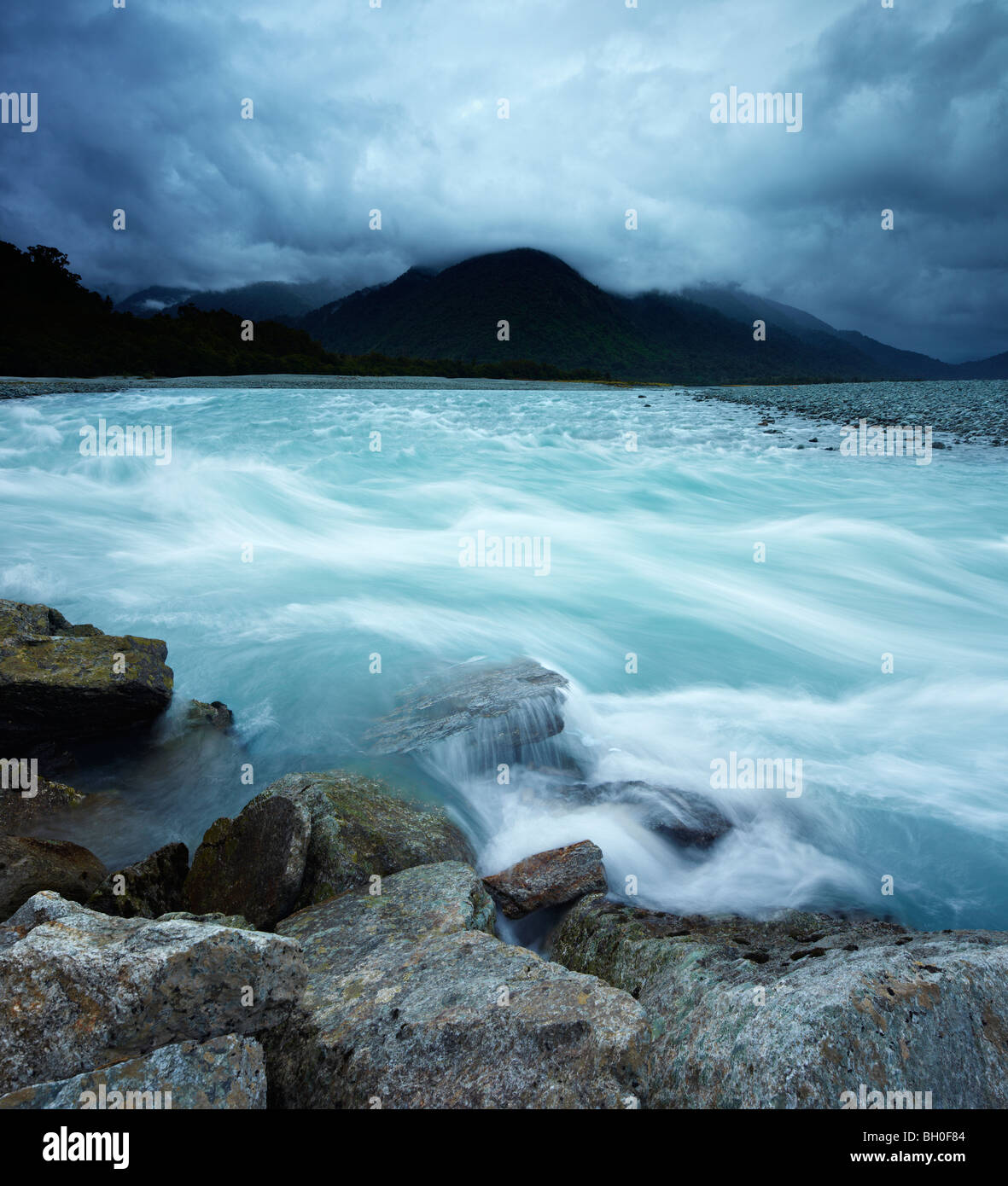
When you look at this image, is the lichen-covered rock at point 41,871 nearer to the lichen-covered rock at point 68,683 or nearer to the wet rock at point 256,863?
the wet rock at point 256,863

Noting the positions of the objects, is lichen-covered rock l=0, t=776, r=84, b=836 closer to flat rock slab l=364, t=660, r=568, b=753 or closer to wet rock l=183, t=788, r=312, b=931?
wet rock l=183, t=788, r=312, b=931

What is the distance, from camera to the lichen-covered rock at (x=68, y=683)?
19.2 ft

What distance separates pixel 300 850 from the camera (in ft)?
14.7

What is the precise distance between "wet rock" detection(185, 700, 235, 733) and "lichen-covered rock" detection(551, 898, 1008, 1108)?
17.8ft

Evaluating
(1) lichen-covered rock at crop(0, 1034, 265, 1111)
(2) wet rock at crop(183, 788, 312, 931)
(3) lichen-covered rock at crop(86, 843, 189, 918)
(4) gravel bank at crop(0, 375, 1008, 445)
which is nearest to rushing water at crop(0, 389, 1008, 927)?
(3) lichen-covered rock at crop(86, 843, 189, 918)

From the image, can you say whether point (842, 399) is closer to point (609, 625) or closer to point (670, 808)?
point (609, 625)

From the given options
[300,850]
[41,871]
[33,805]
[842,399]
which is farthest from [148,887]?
[842,399]

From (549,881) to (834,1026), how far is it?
2.54 metres

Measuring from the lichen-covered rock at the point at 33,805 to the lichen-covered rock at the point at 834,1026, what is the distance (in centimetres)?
470

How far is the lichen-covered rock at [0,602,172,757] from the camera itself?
5844 millimetres

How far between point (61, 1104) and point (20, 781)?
393 cm

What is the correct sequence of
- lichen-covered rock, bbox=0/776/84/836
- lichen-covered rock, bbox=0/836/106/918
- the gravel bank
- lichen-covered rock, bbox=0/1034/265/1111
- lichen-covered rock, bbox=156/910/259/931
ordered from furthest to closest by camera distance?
1. the gravel bank
2. lichen-covered rock, bbox=0/776/84/836
3. lichen-covered rock, bbox=0/836/106/918
4. lichen-covered rock, bbox=156/910/259/931
5. lichen-covered rock, bbox=0/1034/265/1111

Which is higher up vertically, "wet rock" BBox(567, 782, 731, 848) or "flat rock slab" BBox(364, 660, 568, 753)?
"flat rock slab" BBox(364, 660, 568, 753)
